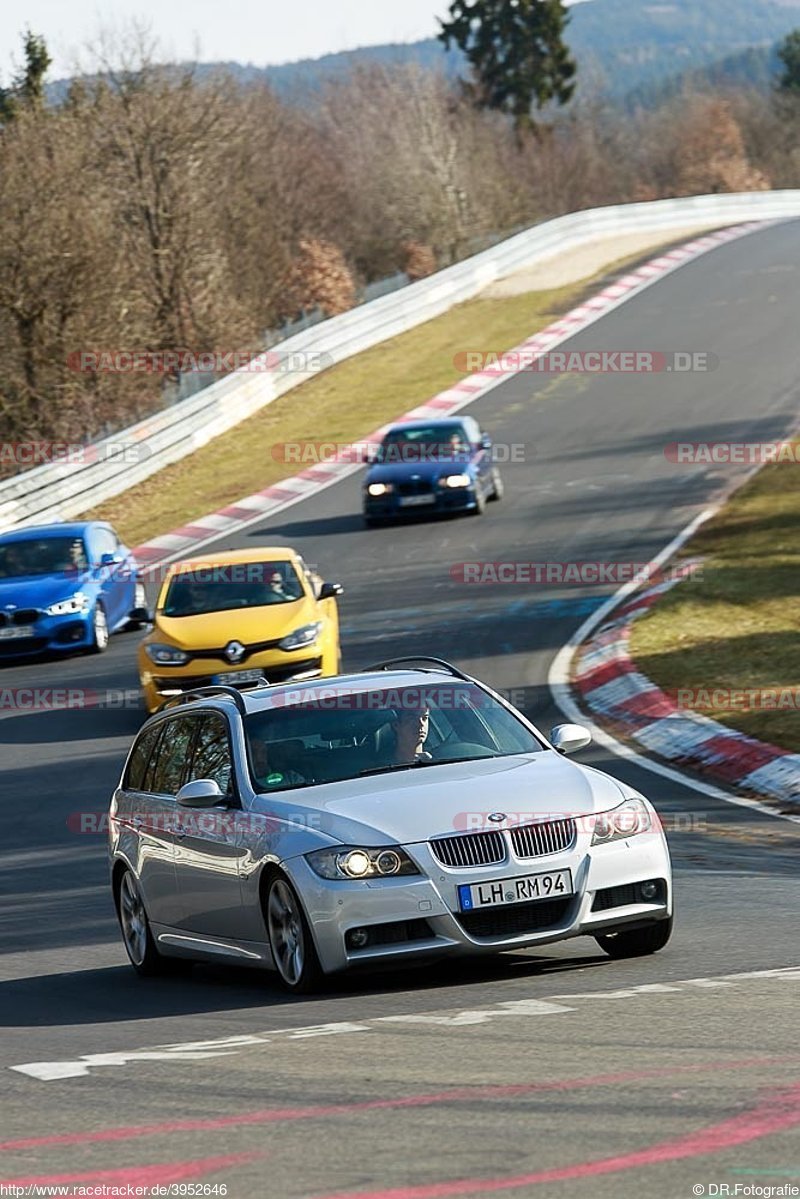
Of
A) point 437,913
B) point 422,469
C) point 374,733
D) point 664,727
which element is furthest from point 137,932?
point 422,469

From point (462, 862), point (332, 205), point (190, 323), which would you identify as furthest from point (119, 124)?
point (462, 862)

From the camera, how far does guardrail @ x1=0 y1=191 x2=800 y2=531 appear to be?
1412 inches

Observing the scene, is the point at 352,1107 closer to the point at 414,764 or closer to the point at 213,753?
the point at 414,764

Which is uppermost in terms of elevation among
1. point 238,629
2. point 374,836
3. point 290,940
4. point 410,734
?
point 410,734

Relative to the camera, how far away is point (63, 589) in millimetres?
24875

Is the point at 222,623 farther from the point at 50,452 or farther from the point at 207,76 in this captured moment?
the point at 207,76

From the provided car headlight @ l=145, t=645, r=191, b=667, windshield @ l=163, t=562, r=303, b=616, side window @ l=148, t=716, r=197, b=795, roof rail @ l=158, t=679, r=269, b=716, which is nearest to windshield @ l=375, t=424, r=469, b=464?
windshield @ l=163, t=562, r=303, b=616

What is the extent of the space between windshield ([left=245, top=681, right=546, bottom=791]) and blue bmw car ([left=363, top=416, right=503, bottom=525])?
21197 millimetres

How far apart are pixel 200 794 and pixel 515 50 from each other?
372 ft

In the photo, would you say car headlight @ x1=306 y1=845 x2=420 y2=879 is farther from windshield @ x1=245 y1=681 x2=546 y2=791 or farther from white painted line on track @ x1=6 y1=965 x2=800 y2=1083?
windshield @ x1=245 y1=681 x2=546 y2=791

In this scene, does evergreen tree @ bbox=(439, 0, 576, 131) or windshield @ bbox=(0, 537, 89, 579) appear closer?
windshield @ bbox=(0, 537, 89, 579)

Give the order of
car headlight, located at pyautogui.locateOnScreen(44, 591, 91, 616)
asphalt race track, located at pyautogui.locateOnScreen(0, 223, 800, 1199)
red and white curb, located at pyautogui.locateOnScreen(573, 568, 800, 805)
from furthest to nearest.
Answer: car headlight, located at pyautogui.locateOnScreen(44, 591, 91, 616)
red and white curb, located at pyautogui.locateOnScreen(573, 568, 800, 805)
asphalt race track, located at pyautogui.locateOnScreen(0, 223, 800, 1199)

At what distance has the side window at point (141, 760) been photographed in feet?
36.2

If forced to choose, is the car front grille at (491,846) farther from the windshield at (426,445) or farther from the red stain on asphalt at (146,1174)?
the windshield at (426,445)
